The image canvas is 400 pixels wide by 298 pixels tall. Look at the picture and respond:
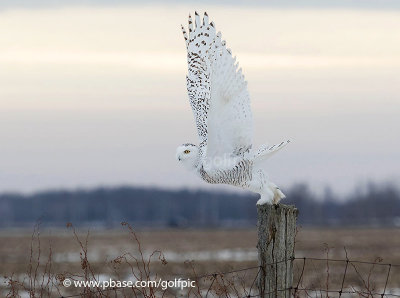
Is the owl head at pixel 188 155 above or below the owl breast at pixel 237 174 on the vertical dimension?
above

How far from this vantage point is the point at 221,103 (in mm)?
6133

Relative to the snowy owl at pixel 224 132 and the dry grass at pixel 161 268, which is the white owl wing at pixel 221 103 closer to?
the snowy owl at pixel 224 132

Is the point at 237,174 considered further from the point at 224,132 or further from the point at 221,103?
the point at 221,103

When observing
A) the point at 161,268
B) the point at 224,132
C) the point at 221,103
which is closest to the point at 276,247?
the point at 224,132

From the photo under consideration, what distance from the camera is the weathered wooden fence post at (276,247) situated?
5.51 metres

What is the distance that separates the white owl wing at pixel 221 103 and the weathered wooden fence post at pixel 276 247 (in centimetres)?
62

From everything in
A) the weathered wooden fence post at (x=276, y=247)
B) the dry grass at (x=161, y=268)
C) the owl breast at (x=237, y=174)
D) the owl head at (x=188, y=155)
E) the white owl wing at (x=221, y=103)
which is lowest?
the dry grass at (x=161, y=268)

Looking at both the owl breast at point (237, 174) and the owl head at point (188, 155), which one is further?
the owl head at point (188, 155)

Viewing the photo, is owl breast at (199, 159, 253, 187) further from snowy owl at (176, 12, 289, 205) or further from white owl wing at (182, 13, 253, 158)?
white owl wing at (182, 13, 253, 158)

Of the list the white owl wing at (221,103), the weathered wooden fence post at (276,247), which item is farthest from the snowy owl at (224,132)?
the weathered wooden fence post at (276,247)

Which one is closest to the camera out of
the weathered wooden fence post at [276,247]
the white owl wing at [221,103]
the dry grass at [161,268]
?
the weathered wooden fence post at [276,247]

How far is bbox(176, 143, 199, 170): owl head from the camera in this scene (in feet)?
19.9

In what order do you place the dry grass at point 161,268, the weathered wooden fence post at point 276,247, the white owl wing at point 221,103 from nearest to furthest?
the weathered wooden fence post at point 276,247, the dry grass at point 161,268, the white owl wing at point 221,103

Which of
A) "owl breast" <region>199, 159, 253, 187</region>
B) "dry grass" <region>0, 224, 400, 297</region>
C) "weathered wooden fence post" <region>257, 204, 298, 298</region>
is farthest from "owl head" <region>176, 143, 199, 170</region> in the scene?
"weathered wooden fence post" <region>257, 204, 298, 298</region>
